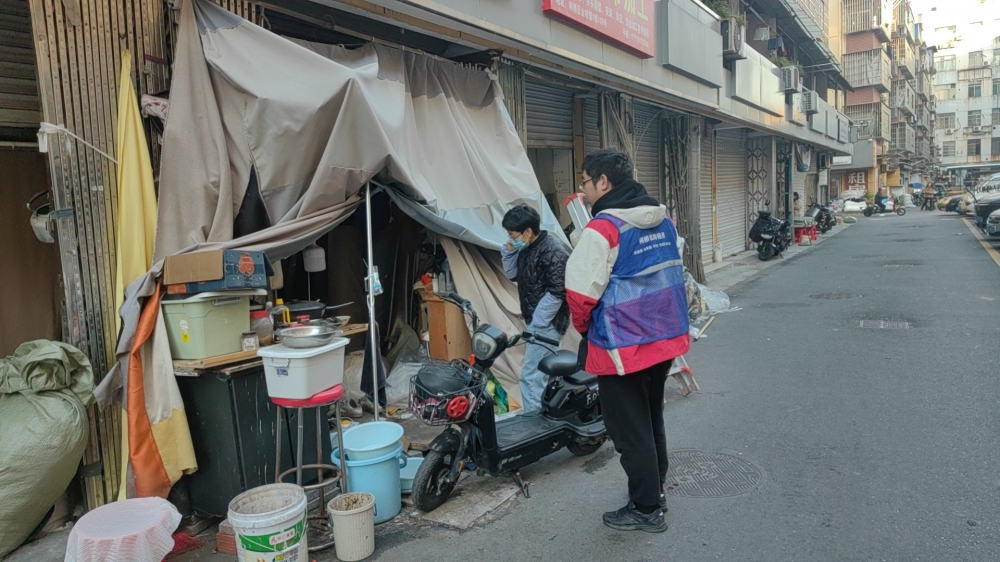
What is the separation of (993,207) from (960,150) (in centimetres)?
8112

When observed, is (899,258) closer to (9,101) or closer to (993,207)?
(993,207)

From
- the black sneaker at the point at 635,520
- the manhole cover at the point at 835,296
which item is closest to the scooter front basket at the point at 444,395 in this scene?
the black sneaker at the point at 635,520

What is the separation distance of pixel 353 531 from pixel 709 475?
2.41 metres

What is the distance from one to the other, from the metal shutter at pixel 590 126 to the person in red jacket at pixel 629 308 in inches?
280

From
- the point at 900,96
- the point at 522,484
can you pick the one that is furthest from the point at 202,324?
the point at 900,96

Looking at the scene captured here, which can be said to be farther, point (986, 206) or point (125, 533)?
point (986, 206)

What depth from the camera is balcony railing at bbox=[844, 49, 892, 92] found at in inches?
1737

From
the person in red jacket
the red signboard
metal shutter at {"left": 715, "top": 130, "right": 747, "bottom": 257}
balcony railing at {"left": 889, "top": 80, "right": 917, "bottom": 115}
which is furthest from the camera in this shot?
balcony railing at {"left": 889, "top": 80, "right": 917, "bottom": 115}

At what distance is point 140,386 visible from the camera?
401 centimetres

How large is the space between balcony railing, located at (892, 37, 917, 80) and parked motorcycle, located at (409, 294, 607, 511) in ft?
196

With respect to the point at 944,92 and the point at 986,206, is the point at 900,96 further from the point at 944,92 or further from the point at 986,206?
the point at 986,206

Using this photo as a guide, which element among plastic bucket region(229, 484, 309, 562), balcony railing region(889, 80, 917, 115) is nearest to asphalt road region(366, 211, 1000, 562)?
plastic bucket region(229, 484, 309, 562)

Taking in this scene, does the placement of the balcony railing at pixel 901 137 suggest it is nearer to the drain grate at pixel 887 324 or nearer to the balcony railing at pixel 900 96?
the balcony railing at pixel 900 96

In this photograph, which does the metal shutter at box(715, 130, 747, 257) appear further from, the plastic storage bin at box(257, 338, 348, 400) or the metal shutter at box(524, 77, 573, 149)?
the plastic storage bin at box(257, 338, 348, 400)
